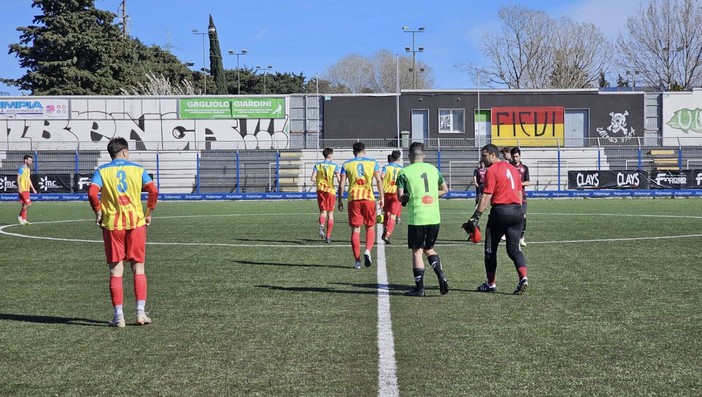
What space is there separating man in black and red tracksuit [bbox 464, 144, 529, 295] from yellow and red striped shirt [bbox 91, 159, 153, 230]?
13.3 feet

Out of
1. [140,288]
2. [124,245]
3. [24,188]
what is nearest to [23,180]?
[24,188]

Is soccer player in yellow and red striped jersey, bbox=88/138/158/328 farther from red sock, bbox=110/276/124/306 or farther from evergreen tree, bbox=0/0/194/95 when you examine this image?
evergreen tree, bbox=0/0/194/95

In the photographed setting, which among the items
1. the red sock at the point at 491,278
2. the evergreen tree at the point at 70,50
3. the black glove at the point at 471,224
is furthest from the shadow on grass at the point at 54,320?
the evergreen tree at the point at 70,50

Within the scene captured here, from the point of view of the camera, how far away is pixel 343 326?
8289mm

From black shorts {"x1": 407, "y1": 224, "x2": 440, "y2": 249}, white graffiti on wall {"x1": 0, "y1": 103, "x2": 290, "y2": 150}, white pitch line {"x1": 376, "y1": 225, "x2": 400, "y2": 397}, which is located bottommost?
white pitch line {"x1": 376, "y1": 225, "x2": 400, "y2": 397}

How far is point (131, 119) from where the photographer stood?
54.4m

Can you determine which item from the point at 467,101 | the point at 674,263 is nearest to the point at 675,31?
the point at 467,101

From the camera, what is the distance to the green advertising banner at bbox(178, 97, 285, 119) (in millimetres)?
54812

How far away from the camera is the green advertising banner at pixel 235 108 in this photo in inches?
2158

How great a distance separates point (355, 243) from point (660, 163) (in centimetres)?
3808

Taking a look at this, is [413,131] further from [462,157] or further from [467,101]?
[462,157]

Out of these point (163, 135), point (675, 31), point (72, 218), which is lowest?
point (72, 218)

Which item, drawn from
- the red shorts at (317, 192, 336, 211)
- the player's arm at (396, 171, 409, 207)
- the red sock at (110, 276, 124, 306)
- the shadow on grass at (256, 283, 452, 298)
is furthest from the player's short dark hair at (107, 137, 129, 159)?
the red shorts at (317, 192, 336, 211)

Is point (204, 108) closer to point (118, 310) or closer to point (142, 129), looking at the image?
point (142, 129)
